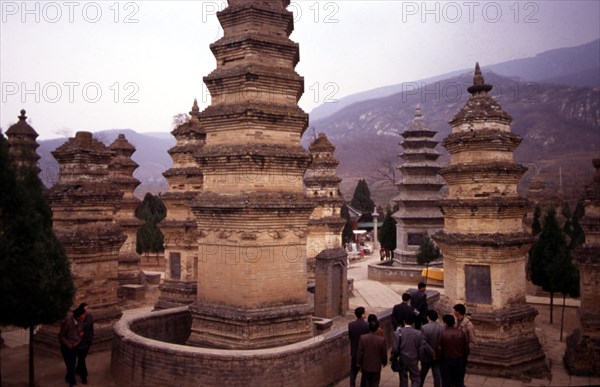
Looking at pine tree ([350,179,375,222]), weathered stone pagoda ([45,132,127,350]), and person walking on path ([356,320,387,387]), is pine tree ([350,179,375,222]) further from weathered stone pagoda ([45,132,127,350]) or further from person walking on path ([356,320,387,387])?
person walking on path ([356,320,387,387])

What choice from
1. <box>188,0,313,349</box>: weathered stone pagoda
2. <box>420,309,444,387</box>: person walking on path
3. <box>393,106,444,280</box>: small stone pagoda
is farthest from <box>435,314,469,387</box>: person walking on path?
<box>393,106,444,280</box>: small stone pagoda

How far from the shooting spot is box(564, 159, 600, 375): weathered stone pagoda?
1385cm

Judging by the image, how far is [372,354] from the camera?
33.5ft

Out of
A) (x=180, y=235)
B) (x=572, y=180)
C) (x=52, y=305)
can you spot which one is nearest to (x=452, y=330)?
(x=52, y=305)

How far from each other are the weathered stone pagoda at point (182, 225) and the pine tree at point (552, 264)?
→ 14.1 m

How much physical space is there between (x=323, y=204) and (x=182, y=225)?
649cm

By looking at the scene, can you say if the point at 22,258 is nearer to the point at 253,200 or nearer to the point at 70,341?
the point at 70,341

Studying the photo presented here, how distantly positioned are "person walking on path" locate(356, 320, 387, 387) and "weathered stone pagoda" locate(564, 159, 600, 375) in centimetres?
690

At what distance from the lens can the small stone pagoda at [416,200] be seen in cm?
3450

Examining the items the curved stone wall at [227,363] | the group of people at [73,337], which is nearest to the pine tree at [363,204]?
the curved stone wall at [227,363]

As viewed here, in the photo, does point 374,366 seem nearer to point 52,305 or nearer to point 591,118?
point 52,305

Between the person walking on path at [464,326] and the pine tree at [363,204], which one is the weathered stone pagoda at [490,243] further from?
the pine tree at [363,204]

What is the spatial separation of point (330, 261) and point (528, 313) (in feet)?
29.1

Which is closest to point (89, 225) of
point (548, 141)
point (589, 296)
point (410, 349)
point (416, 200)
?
Answer: point (410, 349)
